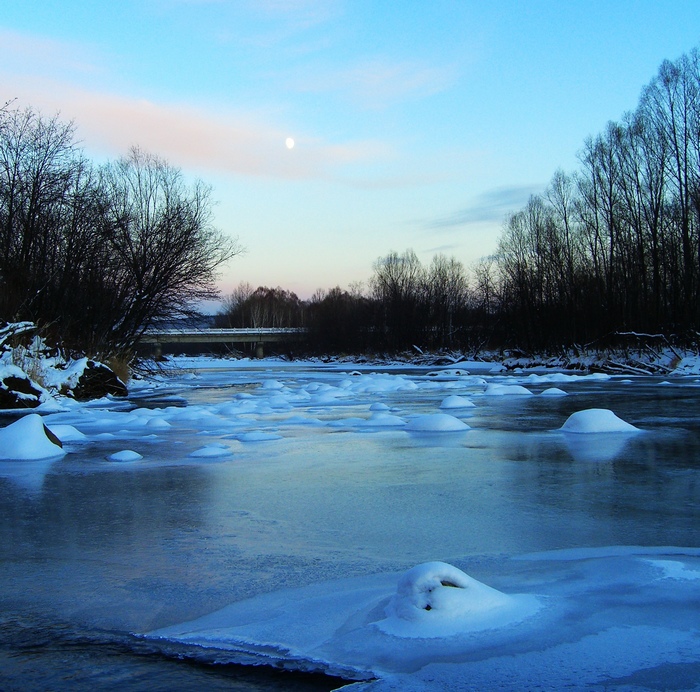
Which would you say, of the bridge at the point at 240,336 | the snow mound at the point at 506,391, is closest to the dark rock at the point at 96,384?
the snow mound at the point at 506,391

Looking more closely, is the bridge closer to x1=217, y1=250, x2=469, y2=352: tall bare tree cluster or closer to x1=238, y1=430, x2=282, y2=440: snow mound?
x1=217, y1=250, x2=469, y2=352: tall bare tree cluster

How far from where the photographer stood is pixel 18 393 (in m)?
13.7

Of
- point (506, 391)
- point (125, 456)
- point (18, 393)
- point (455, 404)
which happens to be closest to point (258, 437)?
point (125, 456)

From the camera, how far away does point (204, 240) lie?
25141mm

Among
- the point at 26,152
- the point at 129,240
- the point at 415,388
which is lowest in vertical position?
the point at 415,388

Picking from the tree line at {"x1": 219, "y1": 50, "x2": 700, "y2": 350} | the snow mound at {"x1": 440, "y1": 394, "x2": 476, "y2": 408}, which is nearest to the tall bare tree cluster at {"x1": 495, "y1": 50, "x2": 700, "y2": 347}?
the tree line at {"x1": 219, "y1": 50, "x2": 700, "y2": 350}

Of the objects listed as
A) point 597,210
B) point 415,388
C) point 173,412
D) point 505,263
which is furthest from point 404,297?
point 173,412

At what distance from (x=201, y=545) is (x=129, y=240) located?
2132 centimetres

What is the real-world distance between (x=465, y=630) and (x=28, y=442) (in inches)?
238

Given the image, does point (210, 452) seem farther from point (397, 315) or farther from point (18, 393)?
point (397, 315)

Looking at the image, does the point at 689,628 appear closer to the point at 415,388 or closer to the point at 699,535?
the point at 699,535

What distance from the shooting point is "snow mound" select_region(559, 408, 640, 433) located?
28.5ft

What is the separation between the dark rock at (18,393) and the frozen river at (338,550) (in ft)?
20.4

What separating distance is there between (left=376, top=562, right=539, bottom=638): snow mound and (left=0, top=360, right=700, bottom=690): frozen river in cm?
8
